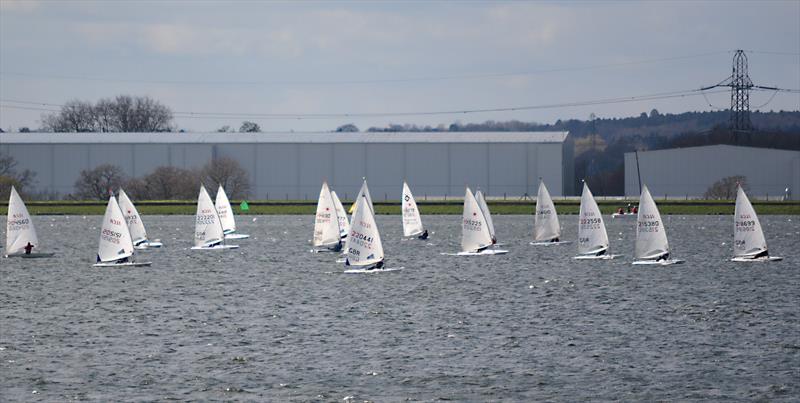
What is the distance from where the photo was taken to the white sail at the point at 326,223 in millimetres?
60750

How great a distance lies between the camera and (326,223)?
204 ft

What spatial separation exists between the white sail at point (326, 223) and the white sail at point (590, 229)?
1167 cm

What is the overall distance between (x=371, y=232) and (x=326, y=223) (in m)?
13.5

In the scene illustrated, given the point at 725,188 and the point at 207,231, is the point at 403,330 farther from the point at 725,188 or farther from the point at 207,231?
the point at 725,188

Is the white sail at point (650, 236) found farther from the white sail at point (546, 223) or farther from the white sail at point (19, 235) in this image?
the white sail at point (19, 235)

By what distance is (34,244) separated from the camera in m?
62.1

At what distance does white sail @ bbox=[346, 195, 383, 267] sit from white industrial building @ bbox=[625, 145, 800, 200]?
292 feet

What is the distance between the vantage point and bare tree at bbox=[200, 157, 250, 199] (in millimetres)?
141750

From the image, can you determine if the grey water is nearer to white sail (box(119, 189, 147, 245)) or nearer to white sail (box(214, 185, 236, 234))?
white sail (box(119, 189, 147, 245))

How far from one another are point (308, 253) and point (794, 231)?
128 feet

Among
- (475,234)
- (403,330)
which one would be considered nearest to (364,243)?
(475,234)

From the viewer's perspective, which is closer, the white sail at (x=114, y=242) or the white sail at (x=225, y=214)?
the white sail at (x=114, y=242)

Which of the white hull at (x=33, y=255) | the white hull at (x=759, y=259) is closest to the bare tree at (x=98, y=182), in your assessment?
the white hull at (x=33, y=255)

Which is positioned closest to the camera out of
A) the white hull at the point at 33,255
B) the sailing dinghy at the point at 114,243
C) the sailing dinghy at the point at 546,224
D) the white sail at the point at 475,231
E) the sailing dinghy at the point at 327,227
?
the sailing dinghy at the point at 114,243
